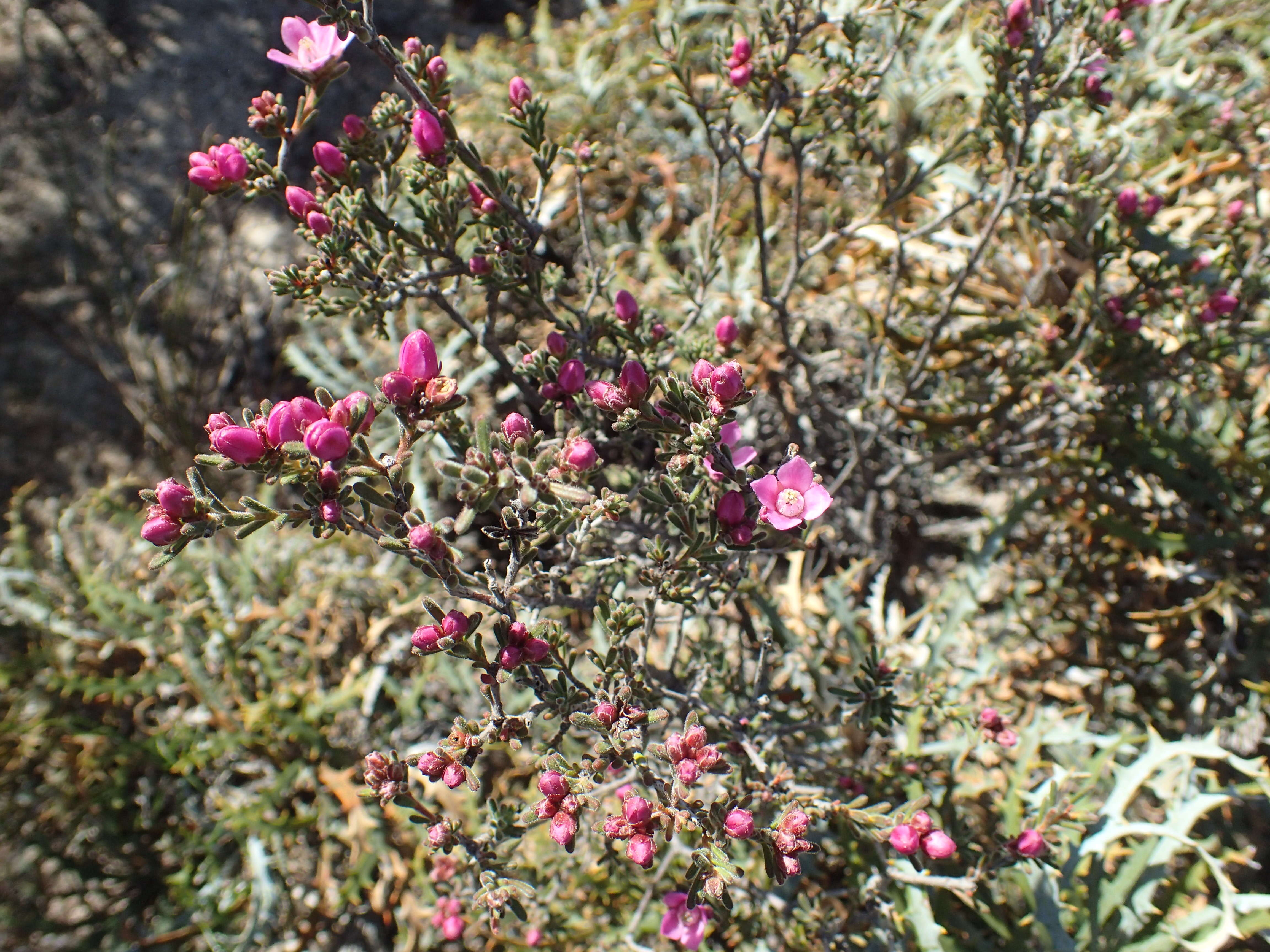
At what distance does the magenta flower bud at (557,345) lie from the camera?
114cm

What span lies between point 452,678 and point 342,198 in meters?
1.19

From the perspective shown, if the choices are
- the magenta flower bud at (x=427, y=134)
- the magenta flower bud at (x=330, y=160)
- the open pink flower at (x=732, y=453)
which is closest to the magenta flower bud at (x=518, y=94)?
the magenta flower bud at (x=427, y=134)

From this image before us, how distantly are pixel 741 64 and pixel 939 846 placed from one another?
129 cm

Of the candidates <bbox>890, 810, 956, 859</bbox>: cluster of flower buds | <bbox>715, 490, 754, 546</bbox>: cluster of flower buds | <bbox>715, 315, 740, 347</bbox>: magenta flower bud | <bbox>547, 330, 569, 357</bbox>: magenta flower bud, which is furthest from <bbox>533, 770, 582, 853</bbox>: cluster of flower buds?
<bbox>715, 315, 740, 347</bbox>: magenta flower bud

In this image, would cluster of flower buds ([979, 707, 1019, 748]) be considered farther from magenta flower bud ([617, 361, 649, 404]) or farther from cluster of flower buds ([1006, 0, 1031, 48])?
cluster of flower buds ([1006, 0, 1031, 48])

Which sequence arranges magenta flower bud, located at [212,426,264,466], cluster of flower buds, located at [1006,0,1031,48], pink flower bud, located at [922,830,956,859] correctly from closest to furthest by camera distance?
magenta flower bud, located at [212,426,264,466] → pink flower bud, located at [922,830,956,859] → cluster of flower buds, located at [1006,0,1031,48]

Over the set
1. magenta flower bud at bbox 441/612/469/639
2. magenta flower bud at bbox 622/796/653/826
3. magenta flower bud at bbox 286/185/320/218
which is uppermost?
magenta flower bud at bbox 286/185/320/218

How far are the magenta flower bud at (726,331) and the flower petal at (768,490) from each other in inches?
15.0

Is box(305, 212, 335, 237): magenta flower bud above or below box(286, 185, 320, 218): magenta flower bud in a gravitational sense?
below

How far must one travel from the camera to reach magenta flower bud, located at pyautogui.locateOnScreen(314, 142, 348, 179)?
1.11 m

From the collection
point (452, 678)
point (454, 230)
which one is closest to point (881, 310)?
point (454, 230)

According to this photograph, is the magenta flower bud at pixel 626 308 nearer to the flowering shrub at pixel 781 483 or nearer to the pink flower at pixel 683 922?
the flowering shrub at pixel 781 483

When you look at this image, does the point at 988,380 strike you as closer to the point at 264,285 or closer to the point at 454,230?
the point at 454,230

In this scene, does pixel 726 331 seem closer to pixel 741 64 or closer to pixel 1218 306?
pixel 741 64
